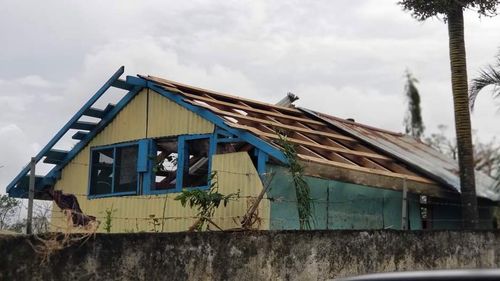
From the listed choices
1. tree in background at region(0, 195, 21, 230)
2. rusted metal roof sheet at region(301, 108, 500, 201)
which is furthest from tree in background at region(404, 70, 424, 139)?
tree in background at region(0, 195, 21, 230)

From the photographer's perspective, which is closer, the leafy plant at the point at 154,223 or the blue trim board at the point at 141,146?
the blue trim board at the point at 141,146

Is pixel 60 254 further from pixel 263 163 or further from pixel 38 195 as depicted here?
pixel 38 195

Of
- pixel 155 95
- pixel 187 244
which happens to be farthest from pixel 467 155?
pixel 187 244

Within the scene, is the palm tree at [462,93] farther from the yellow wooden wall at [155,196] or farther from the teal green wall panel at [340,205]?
the yellow wooden wall at [155,196]

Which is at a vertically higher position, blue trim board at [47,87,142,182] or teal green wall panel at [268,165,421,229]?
blue trim board at [47,87,142,182]

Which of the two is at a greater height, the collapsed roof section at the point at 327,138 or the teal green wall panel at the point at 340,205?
the collapsed roof section at the point at 327,138

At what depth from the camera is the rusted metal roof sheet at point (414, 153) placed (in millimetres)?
15922

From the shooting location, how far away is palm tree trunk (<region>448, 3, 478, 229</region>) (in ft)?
48.8

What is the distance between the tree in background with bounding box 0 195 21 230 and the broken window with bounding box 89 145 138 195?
641cm

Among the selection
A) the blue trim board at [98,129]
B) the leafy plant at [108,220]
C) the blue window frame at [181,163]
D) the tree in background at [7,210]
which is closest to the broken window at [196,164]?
the blue window frame at [181,163]

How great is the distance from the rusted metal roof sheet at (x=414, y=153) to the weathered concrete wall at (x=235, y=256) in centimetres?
450

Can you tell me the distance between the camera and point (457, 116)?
15.0 metres

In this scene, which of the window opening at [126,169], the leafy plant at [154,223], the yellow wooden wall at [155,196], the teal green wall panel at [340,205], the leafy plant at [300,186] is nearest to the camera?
the leafy plant at [300,186]

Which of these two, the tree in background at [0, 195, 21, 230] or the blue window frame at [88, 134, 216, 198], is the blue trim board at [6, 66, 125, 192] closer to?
the blue window frame at [88, 134, 216, 198]
